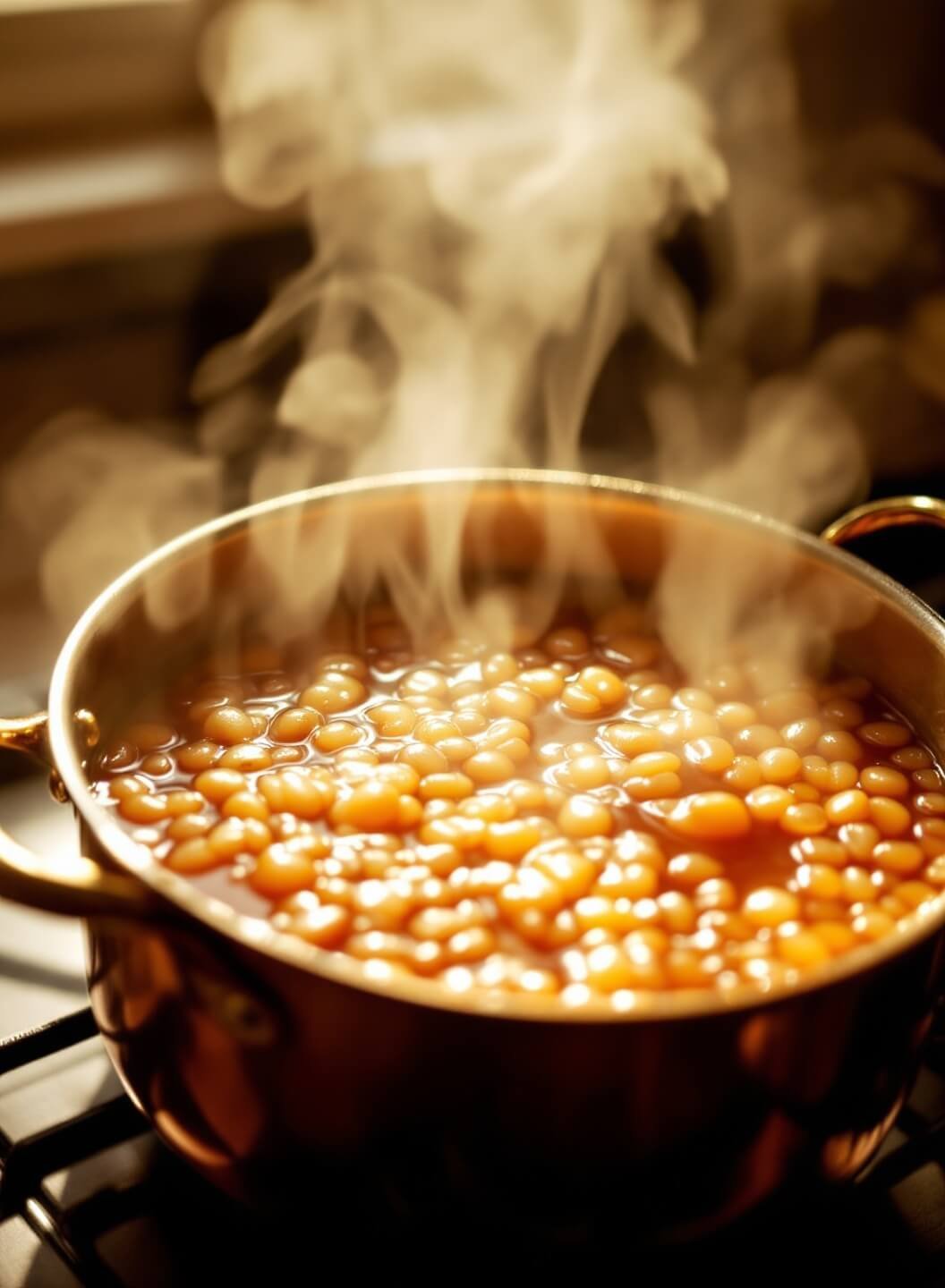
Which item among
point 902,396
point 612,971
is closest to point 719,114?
point 902,396

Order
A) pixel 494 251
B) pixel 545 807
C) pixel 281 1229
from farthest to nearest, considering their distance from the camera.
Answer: pixel 494 251
pixel 545 807
pixel 281 1229

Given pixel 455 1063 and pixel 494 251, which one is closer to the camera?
pixel 455 1063

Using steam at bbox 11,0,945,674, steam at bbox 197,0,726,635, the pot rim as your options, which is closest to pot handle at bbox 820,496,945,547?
the pot rim

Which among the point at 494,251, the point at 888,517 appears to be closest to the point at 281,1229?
the point at 888,517

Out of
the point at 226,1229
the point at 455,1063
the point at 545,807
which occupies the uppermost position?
the point at 455,1063

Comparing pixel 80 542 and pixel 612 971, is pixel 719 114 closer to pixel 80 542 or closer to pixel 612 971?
pixel 80 542

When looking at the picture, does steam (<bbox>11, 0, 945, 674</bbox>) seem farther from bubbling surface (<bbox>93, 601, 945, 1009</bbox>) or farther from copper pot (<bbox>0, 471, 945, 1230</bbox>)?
copper pot (<bbox>0, 471, 945, 1230</bbox>)

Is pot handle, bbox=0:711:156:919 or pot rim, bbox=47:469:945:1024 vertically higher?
pot rim, bbox=47:469:945:1024

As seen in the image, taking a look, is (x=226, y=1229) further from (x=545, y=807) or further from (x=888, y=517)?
(x=888, y=517)
